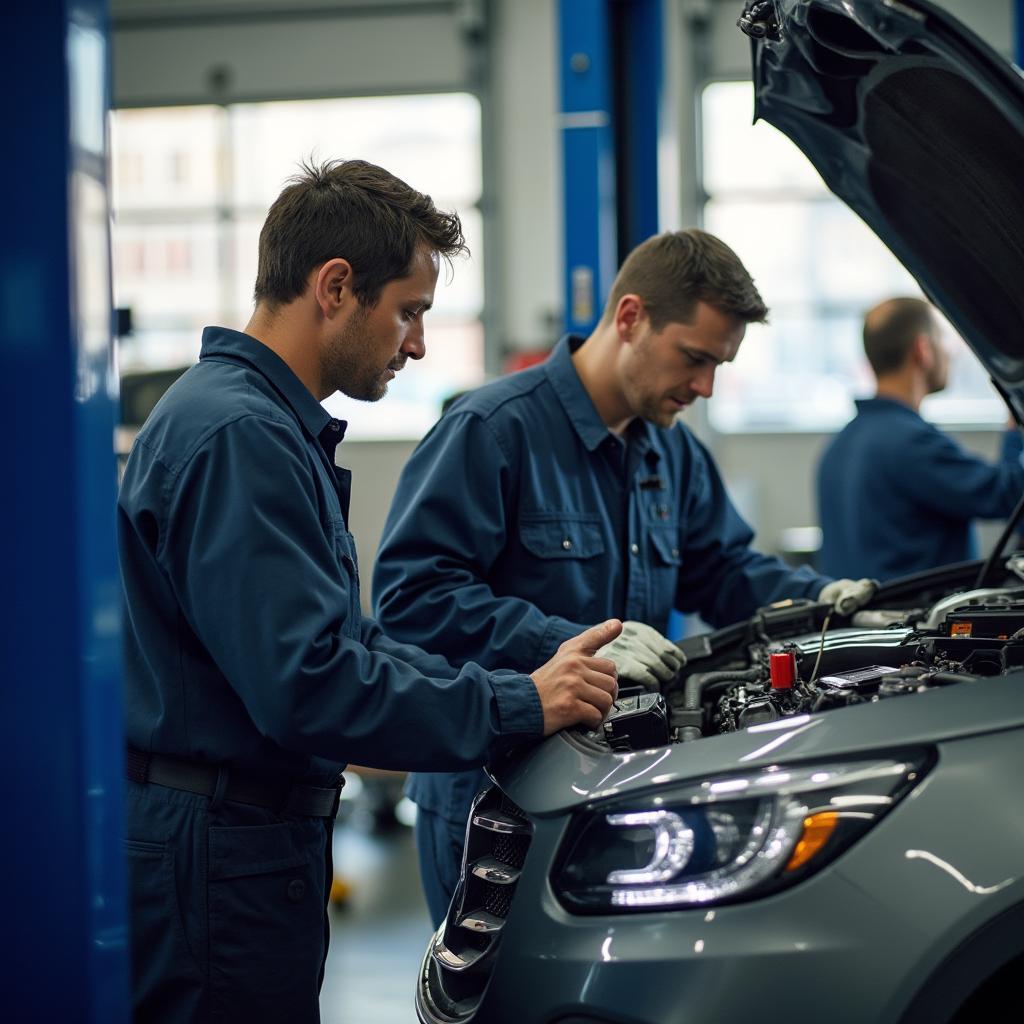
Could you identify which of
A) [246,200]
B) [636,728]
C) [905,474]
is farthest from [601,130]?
[246,200]

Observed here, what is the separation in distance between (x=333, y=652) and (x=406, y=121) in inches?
317

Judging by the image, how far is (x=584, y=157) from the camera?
3.91 meters

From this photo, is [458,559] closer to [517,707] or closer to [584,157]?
[517,707]

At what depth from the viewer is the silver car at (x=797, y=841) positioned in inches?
50.9

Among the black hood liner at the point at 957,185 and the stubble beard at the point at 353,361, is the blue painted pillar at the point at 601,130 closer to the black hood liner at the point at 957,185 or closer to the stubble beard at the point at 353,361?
the black hood liner at the point at 957,185

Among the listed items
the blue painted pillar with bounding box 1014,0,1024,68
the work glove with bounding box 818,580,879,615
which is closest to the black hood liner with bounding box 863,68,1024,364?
the work glove with bounding box 818,580,879,615

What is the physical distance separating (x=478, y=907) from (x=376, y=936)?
7.77ft

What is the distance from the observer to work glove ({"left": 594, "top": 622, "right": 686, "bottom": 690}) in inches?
77.0

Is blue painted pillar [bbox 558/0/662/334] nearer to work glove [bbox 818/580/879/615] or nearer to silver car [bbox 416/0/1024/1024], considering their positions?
work glove [bbox 818/580/879/615]

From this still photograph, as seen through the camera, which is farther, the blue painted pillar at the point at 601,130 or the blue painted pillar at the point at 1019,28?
the blue painted pillar at the point at 1019,28

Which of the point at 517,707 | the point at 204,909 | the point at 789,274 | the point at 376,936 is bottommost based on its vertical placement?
the point at 376,936

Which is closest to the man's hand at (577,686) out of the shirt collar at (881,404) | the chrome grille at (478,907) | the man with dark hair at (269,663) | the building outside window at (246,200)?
the man with dark hair at (269,663)

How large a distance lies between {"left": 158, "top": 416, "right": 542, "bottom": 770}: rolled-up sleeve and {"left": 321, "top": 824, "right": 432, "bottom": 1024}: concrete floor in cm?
201

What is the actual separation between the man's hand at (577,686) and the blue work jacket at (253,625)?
0.02 m
